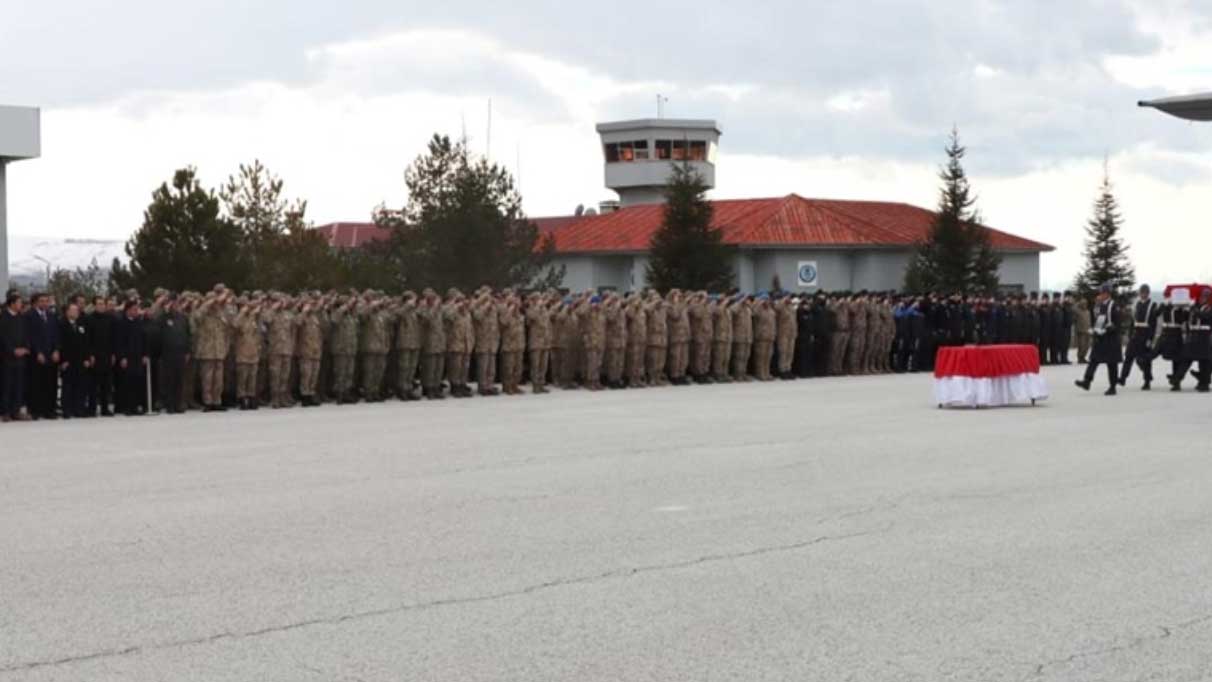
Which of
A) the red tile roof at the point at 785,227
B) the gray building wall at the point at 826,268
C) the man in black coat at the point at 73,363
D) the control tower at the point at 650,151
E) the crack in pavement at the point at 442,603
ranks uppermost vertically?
the control tower at the point at 650,151

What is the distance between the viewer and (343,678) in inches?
261

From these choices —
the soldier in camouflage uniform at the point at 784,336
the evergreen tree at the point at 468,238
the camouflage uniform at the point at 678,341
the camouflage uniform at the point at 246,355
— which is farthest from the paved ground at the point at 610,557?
the evergreen tree at the point at 468,238

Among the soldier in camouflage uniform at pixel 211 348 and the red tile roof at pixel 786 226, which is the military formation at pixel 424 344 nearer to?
the soldier in camouflage uniform at pixel 211 348

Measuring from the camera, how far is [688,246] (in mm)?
55938

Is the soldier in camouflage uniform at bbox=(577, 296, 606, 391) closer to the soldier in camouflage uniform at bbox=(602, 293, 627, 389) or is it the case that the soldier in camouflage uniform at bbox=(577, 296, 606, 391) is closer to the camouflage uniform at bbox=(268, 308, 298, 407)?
the soldier in camouflage uniform at bbox=(602, 293, 627, 389)

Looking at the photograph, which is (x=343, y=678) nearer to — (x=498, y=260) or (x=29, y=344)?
(x=29, y=344)

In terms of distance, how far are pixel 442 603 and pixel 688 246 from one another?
48132 mm

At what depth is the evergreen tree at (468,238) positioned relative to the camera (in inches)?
1932

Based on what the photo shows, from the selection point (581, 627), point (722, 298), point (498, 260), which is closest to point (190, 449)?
point (581, 627)

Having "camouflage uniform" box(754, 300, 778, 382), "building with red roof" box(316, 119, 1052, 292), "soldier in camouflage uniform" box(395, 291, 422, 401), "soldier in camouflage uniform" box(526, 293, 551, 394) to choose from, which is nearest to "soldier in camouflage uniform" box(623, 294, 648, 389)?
"soldier in camouflage uniform" box(526, 293, 551, 394)

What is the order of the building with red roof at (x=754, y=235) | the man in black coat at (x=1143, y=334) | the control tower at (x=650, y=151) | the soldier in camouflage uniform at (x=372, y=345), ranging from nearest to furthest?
the soldier in camouflage uniform at (x=372, y=345) → the man in black coat at (x=1143, y=334) → the building with red roof at (x=754, y=235) → the control tower at (x=650, y=151)

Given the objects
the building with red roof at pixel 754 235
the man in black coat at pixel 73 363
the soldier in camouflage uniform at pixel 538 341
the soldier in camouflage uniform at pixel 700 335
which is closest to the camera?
the man in black coat at pixel 73 363

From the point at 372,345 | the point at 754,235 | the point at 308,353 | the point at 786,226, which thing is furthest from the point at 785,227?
the point at 308,353

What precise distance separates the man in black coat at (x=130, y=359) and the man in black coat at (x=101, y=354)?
0.32ft
